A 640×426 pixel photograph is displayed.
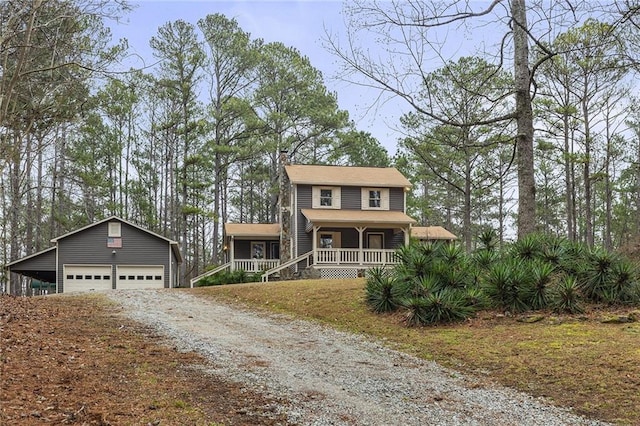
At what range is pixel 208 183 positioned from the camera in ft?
112

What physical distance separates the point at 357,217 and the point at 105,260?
12.2 meters

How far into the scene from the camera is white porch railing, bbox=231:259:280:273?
25.1 metres

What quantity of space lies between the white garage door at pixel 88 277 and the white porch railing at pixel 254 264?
605 cm

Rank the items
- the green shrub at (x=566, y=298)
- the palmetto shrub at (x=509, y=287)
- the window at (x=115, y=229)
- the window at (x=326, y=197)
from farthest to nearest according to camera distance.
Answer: the window at (x=326, y=197) → the window at (x=115, y=229) → the palmetto shrub at (x=509, y=287) → the green shrub at (x=566, y=298)

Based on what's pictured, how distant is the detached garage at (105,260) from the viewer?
24312 mm

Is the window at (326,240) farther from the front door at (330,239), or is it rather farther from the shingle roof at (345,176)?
the shingle roof at (345,176)

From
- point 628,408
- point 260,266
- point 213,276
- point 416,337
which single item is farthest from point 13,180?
point 628,408

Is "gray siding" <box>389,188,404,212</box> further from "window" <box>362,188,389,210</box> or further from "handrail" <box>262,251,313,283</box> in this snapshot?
"handrail" <box>262,251,313,283</box>

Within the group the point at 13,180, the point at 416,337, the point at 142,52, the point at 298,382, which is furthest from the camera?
the point at 13,180

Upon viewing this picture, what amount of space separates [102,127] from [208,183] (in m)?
7.34

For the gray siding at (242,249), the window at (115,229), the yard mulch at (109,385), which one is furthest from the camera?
the gray siding at (242,249)

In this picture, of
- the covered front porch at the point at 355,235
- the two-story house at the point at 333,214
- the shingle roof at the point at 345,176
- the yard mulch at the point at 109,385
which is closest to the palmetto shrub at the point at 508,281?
the yard mulch at the point at 109,385

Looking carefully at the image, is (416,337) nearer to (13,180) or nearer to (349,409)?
(349,409)

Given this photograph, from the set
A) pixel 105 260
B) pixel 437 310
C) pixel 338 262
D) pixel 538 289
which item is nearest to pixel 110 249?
Result: pixel 105 260
